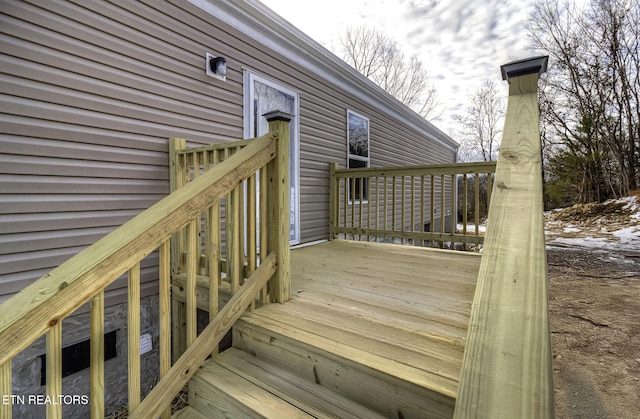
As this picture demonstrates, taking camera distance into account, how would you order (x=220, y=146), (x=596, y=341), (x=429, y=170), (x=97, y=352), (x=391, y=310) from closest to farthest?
(x=97, y=352) → (x=391, y=310) → (x=220, y=146) → (x=596, y=341) → (x=429, y=170)

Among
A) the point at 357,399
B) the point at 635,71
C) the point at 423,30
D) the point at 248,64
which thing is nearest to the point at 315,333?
the point at 357,399

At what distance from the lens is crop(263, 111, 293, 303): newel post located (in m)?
1.93

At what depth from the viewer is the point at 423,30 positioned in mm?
11445

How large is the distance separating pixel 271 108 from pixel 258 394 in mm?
3392

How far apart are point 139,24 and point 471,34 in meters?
11.2

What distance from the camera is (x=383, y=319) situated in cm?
171

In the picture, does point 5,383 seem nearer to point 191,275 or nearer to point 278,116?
point 191,275

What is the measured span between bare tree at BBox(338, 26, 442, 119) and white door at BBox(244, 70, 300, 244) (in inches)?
423

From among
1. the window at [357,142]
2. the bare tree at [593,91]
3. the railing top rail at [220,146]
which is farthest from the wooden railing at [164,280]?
the bare tree at [593,91]

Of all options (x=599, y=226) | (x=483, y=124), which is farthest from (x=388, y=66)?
(x=599, y=226)

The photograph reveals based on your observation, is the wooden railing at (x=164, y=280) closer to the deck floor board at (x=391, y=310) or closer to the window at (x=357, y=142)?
the deck floor board at (x=391, y=310)

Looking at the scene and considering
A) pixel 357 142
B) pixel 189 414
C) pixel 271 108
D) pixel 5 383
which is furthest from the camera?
pixel 357 142

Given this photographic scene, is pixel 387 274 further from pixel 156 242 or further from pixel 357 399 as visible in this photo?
pixel 156 242

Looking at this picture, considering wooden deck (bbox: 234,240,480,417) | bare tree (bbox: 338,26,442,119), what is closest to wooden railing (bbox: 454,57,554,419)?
wooden deck (bbox: 234,240,480,417)
